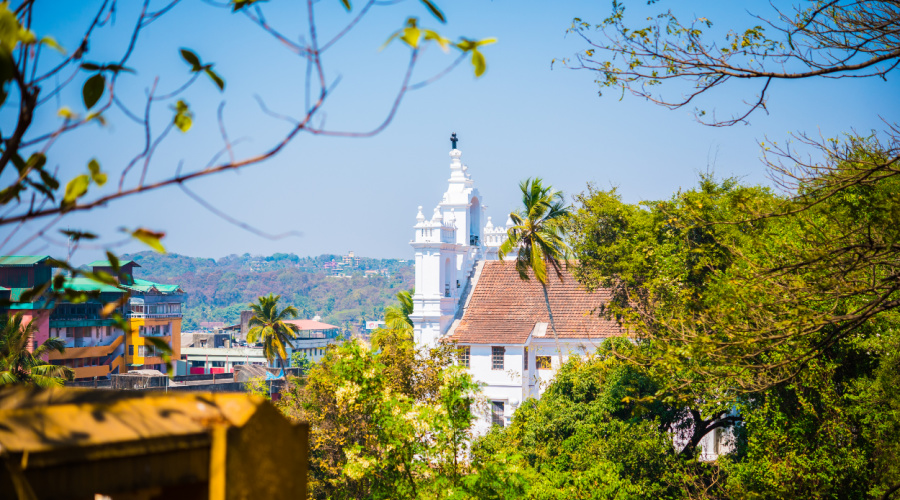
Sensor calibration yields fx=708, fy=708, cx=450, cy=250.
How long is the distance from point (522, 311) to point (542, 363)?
8.86 ft

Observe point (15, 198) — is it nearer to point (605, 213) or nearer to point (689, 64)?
point (689, 64)

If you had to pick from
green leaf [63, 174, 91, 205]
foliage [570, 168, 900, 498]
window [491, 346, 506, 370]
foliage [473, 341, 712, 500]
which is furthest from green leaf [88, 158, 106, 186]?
window [491, 346, 506, 370]

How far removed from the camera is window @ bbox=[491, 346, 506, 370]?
105ft

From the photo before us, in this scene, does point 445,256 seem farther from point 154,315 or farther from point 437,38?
point 154,315

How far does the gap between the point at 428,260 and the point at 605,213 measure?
1264 cm

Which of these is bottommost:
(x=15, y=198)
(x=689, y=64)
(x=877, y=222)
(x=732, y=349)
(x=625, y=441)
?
(x=625, y=441)

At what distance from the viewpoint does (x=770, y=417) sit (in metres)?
15.6

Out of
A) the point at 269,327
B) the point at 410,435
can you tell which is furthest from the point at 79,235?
the point at 269,327

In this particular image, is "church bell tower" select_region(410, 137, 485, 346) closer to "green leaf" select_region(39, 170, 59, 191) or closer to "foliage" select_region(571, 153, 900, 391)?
"foliage" select_region(571, 153, 900, 391)

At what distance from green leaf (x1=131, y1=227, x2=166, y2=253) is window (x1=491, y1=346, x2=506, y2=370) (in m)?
30.7

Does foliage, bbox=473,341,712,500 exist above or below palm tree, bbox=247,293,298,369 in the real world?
below

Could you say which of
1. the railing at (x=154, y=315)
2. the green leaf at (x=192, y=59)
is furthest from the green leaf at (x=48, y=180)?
the railing at (x=154, y=315)

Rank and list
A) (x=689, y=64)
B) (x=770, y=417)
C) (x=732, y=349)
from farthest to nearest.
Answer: (x=770, y=417)
(x=732, y=349)
(x=689, y=64)

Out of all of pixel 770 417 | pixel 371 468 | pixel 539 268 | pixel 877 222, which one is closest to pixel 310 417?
pixel 371 468
